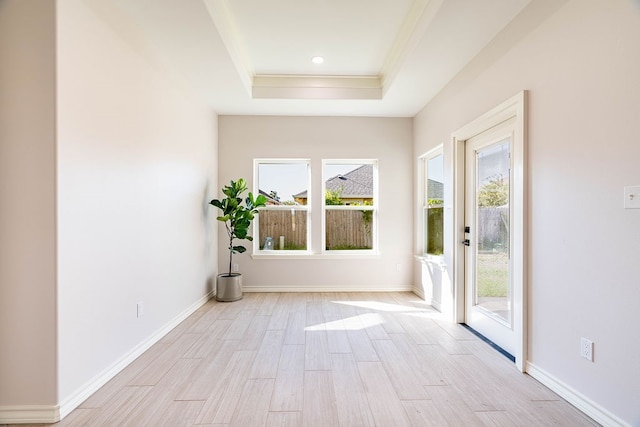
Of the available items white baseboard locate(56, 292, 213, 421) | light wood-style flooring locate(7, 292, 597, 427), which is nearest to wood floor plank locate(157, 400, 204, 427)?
light wood-style flooring locate(7, 292, 597, 427)

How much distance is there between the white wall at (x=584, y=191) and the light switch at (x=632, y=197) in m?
0.04

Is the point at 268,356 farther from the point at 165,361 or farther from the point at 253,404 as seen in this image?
the point at 165,361

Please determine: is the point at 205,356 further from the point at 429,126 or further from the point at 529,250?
the point at 429,126

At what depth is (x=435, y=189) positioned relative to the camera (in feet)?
14.5

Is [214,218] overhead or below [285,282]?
overhead

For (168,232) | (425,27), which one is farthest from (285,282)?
(425,27)

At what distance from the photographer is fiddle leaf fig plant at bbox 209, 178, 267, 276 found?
4.47 metres

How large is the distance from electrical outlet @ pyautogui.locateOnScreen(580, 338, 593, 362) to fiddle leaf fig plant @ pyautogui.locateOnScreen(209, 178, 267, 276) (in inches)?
143

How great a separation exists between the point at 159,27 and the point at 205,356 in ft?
8.82

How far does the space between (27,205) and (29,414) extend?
3.88 feet

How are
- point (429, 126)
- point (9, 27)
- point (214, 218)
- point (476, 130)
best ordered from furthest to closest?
point (214, 218), point (429, 126), point (476, 130), point (9, 27)

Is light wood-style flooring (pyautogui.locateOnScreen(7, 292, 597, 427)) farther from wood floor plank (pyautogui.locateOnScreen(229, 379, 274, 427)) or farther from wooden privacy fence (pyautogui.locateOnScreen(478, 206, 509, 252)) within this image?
wooden privacy fence (pyautogui.locateOnScreen(478, 206, 509, 252))

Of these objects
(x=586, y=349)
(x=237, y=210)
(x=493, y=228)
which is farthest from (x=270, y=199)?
(x=586, y=349)

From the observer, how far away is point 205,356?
8.97ft
